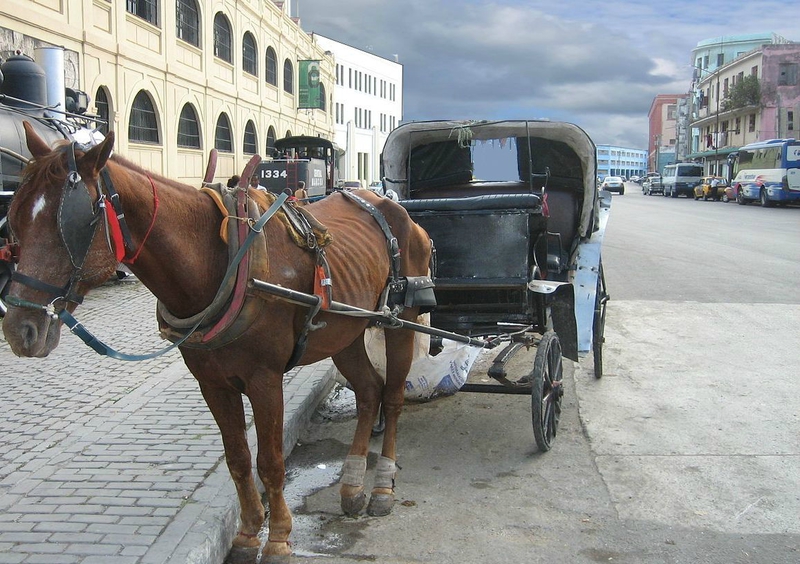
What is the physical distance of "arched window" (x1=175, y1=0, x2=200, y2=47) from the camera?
84.8 ft

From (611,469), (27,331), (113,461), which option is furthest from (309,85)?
(27,331)

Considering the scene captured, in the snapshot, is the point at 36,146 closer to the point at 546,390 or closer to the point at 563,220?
the point at 546,390

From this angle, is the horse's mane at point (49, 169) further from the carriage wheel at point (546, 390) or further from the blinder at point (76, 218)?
the carriage wheel at point (546, 390)

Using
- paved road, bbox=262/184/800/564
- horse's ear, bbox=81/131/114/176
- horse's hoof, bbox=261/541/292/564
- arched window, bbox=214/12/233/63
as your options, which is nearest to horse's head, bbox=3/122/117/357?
horse's ear, bbox=81/131/114/176

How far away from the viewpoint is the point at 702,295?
11.6 meters

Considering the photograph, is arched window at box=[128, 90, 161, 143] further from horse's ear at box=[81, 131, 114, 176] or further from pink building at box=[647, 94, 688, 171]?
pink building at box=[647, 94, 688, 171]

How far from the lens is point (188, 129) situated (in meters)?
27.3

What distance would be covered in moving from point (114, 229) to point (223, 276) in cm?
58

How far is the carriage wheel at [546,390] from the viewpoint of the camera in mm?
5070

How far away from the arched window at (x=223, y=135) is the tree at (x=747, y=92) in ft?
150

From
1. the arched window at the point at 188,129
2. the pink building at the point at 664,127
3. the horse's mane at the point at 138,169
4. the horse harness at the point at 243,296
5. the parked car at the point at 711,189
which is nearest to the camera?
the horse's mane at the point at 138,169

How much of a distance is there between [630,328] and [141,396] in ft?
19.9

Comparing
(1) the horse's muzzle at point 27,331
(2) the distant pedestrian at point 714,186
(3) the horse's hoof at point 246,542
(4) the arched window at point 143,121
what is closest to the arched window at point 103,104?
(4) the arched window at point 143,121

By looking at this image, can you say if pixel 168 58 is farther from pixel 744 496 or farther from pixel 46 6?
pixel 744 496
